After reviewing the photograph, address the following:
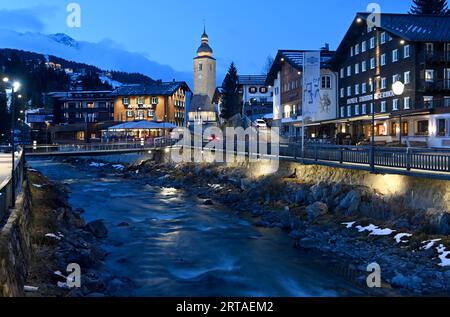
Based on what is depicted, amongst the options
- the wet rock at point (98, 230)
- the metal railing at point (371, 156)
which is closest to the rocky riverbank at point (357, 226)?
the metal railing at point (371, 156)

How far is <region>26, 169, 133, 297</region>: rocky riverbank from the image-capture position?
15.2m

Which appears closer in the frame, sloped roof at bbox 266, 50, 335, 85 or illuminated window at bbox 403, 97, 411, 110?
illuminated window at bbox 403, 97, 411, 110

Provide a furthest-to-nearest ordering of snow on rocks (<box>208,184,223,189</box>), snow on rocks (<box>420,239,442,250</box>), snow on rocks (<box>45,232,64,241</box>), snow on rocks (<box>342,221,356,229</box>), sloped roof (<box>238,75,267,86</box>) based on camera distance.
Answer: sloped roof (<box>238,75,267,86</box>) < snow on rocks (<box>208,184,223,189</box>) < snow on rocks (<box>342,221,356,229</box>) < snow on rocks (<box>45,232,64,241</box>) < snow on rocks (<box>420,239,442,250</box>)

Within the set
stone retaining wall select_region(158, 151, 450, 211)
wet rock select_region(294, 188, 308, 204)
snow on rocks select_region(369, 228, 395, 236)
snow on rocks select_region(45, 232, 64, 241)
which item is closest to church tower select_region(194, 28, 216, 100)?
stone retaining wall select_region(158, 151, 450, 211)

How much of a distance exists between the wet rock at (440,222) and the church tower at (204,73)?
110 m

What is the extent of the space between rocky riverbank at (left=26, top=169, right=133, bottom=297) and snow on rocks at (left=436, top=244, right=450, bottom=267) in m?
11.9

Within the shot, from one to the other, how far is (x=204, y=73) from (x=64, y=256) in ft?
377

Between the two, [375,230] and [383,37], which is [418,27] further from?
[375,230]

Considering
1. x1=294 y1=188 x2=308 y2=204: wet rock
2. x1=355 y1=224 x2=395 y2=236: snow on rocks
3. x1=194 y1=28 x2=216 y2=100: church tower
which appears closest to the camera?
x1=355 y1=224 x2=395 y2=236: snow on rocks

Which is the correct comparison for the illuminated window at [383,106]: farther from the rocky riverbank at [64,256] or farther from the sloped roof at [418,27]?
the rocky riverbank at [64,256]

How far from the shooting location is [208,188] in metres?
45.1

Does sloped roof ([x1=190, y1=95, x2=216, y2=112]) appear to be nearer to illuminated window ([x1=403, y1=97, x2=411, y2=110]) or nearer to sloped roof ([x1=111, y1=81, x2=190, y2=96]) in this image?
sloped roof ([x1=111, y1=81, x2=190, y2=96])

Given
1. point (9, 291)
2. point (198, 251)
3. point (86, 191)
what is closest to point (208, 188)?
point (86, 191)

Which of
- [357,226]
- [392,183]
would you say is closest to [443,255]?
[357,226]
